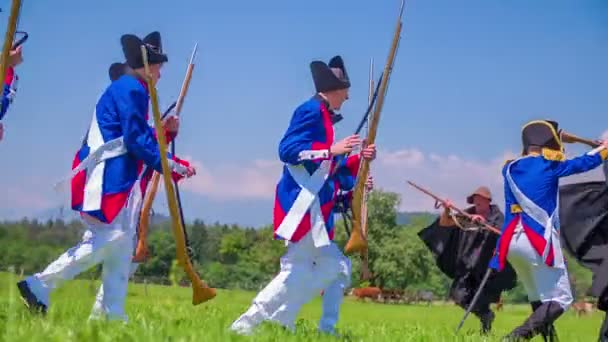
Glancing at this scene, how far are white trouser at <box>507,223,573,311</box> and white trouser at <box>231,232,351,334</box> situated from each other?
202 centimetres

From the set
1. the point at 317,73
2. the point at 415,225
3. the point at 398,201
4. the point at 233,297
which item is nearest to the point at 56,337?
the point at 233,297

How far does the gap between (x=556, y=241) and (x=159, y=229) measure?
143 inches

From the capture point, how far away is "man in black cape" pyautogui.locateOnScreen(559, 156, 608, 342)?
8.66 m

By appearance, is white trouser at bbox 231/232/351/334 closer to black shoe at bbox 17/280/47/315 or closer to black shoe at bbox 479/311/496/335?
black shoe at bbox 17/280/47/315

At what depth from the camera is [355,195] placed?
21.2 ft

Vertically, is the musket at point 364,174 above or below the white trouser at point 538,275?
above

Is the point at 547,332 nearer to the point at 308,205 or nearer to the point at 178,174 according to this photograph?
the point at 308,205

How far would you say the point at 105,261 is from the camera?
6.22 meters

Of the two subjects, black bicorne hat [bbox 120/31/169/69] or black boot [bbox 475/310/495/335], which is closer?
black bicorne hat [bbox 120/31/169/69]

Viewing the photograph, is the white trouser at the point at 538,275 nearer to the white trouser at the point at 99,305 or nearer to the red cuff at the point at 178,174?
the red cuff at the point at 178,174

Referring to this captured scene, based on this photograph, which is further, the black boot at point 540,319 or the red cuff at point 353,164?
the black boot at point 540,319

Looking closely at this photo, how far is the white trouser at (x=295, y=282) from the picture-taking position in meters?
5.86

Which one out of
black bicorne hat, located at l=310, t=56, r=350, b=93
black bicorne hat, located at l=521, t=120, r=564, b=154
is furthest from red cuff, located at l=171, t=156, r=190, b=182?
black bicorne hat, located at l=521, t=120, r=564, b=154

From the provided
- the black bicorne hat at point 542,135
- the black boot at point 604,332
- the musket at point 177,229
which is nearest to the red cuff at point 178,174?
the musket at point 177,229
